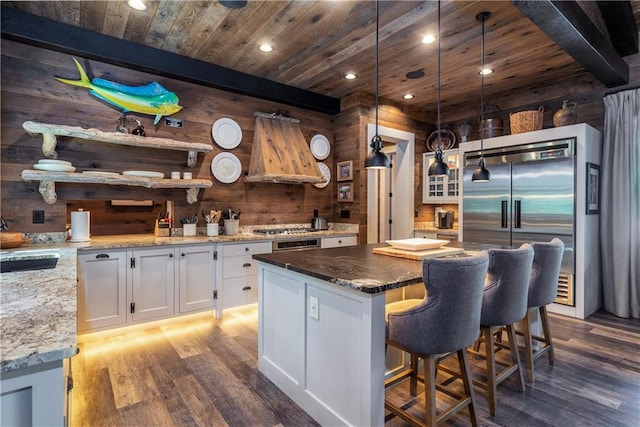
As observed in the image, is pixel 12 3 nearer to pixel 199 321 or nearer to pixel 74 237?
pixel 74 237

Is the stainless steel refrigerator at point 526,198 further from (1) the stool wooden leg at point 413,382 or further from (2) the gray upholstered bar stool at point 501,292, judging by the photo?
(1) the stool wooden leg at point 413,382

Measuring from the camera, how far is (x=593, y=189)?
149 inches

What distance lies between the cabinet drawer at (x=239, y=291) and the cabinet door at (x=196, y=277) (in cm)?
15

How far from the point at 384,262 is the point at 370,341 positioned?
638 millimetres

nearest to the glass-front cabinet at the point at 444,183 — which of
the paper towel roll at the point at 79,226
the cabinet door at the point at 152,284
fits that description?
the cabinet door at the point at 152,284

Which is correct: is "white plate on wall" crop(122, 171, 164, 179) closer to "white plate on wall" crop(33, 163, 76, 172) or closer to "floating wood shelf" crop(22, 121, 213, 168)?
"floating wood shelf" crop(22, 121, 213, 168)

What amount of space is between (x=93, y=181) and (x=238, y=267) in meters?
1.66

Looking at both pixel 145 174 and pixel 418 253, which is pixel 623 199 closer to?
pixel 418 253

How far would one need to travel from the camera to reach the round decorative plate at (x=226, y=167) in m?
4.15

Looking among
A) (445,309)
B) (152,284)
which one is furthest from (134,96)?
(445,309)

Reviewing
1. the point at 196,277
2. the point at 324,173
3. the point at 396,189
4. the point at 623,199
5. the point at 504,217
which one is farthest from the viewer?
the point at 396,189

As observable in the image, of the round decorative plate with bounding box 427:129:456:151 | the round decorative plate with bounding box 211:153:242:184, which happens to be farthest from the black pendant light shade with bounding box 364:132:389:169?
the round decorative plate with bounding box 427:129:456:151

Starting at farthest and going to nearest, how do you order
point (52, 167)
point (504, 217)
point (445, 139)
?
point (445, 139) < point (504, 217) < point (52, 167)

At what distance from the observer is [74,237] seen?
318 cm
